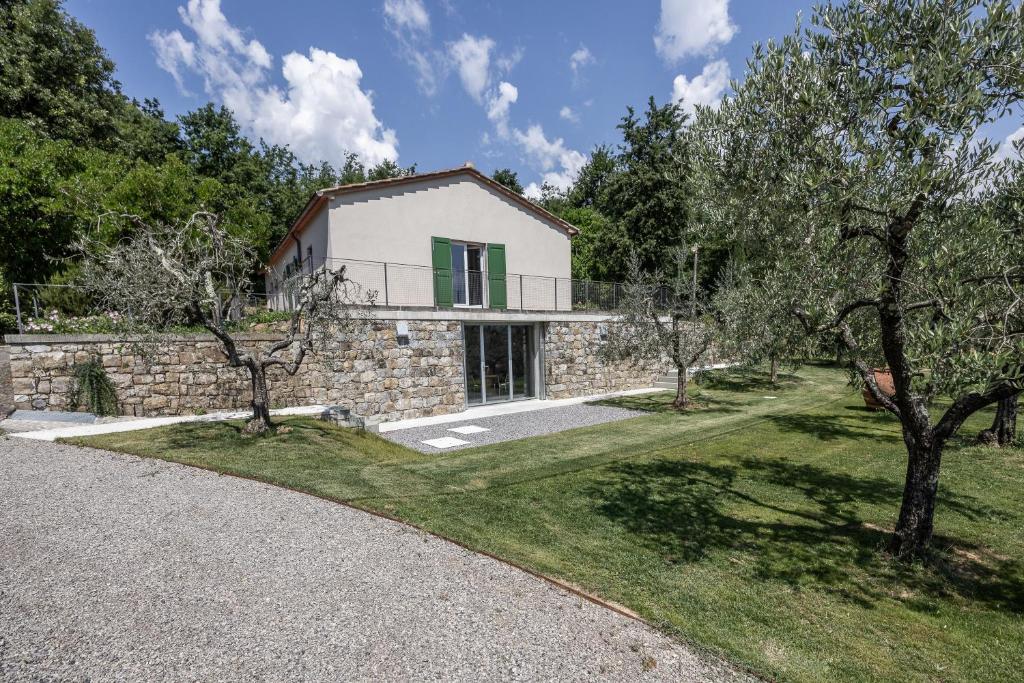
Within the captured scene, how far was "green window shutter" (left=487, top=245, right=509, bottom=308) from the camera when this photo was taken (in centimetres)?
1686

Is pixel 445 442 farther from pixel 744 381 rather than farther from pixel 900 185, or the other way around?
pixel 744 381

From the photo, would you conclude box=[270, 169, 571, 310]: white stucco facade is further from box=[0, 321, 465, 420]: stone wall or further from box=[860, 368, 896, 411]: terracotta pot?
box=[860, 368, 896, 411]: terracotta pot

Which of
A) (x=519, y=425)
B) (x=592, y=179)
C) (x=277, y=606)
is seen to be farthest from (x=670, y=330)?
(x=592, y=179)

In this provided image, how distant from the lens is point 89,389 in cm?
1052

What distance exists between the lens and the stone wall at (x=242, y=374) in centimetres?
1038

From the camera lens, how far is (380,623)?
11.8ft

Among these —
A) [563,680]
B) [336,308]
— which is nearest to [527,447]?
A: [336,308]

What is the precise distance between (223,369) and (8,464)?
5.13 metres

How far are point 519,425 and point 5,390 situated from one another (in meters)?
11.9

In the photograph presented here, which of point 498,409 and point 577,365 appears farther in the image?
point 577,365

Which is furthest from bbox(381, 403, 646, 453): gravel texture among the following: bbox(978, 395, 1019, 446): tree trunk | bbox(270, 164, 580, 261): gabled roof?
bbox(978, 395, 1019, 446): tree trunk

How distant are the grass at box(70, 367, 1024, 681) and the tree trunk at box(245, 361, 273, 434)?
361 millimetres

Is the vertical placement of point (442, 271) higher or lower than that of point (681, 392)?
higher

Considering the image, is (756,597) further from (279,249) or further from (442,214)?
(279,249)
